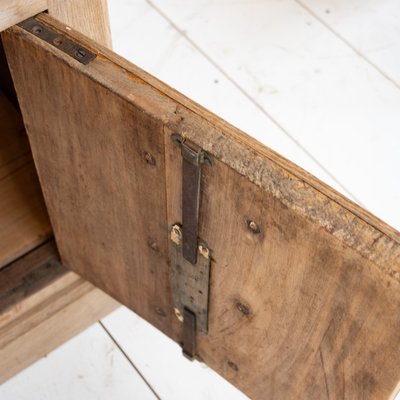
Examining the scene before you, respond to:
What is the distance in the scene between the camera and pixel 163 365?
1.10 meters

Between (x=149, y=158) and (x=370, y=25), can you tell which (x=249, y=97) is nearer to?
(x=370, y=25)

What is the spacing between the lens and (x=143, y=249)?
0.84 m

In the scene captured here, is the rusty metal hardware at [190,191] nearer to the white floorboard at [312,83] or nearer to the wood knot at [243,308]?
the wood knot at [243,308]

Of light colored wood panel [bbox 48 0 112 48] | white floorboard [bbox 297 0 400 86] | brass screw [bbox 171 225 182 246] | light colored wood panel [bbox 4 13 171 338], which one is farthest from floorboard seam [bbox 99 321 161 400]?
white floorboard [bbox 297 0 400 86]

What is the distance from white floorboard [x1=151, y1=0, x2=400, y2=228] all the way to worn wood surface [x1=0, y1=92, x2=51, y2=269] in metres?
0.45

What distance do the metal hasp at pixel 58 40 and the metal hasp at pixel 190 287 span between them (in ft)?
0.64

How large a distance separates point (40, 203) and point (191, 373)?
1.10 ft

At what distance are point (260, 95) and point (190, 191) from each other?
0.76 m

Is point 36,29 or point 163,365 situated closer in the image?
point 36,29

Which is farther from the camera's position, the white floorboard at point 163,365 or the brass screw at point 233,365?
the white floorboard at point 163,365

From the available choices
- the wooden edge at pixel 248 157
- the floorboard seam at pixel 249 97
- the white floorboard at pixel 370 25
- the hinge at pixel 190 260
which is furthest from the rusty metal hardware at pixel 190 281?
the white floorboard at pixel 370 25

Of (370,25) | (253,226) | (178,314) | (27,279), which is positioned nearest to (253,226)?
(253,226)

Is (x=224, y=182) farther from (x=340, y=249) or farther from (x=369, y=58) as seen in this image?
(x=369, y=58)

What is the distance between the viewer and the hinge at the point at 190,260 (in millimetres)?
624
